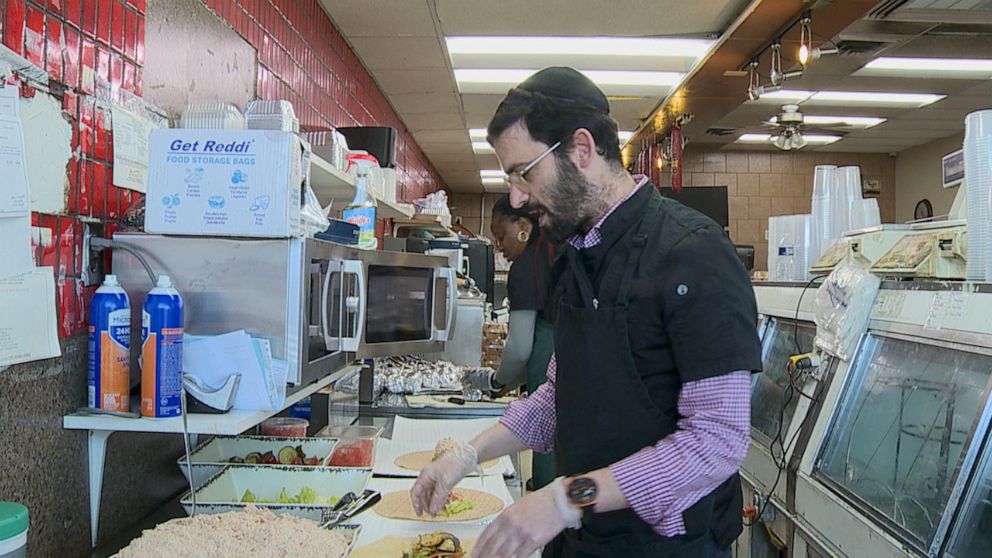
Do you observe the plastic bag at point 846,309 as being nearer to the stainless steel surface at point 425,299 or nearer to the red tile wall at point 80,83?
the stainless steel surface at point 425,299

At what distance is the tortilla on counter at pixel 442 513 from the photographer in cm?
197

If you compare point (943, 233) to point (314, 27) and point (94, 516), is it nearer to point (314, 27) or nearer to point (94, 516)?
point (94, 516)

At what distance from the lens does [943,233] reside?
204cm

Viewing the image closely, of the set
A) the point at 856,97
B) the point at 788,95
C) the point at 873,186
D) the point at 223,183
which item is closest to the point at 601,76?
the point at 788,95

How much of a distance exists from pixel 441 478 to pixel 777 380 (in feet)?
5.93

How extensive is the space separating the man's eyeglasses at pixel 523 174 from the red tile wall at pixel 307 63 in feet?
4.73

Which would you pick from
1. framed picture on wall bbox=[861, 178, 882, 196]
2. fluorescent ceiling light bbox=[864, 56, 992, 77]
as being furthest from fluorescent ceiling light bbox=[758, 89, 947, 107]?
framed picture on wall bbox=[861, 178, 882, 196]

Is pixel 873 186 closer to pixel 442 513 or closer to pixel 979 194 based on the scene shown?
pixel 979 194

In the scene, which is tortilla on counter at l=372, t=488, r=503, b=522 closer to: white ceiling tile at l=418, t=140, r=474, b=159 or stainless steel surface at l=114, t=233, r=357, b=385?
stainless steel surface at l=114, t=233, r=357, b=385

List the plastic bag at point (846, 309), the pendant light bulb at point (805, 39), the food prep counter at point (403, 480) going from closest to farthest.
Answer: the food prep counter at point (403, 480) → the plastic bag at point (846, 309) → the pendant light bulb at point (805, 39)

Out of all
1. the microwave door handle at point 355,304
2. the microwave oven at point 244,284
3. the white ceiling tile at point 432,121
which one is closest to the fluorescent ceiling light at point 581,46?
the white ceiling tile at point 432,121

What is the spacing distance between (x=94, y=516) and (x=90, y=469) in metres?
0.11

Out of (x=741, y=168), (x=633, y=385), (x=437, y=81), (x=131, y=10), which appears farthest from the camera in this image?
(x=741, y=168)

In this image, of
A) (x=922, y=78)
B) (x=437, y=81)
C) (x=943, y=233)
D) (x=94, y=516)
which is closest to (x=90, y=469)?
(x=94, y=516)
